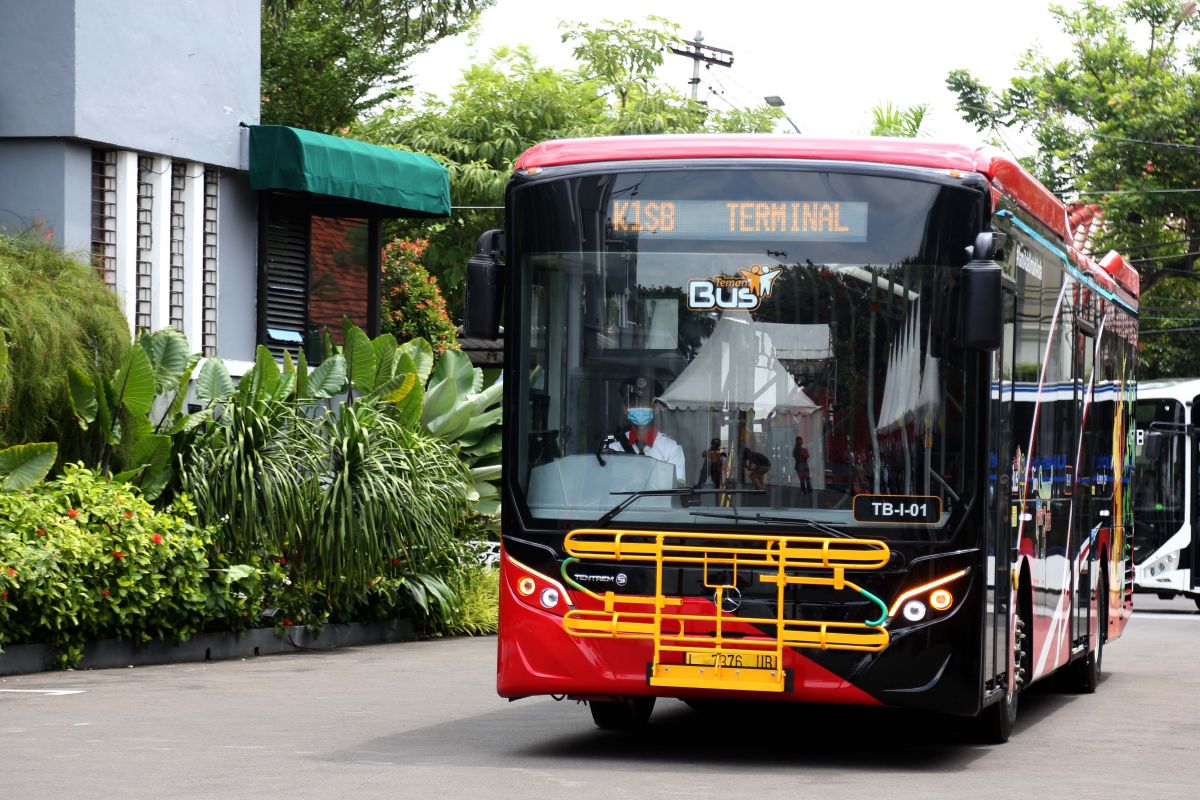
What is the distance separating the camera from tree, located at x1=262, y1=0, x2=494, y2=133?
36.1m

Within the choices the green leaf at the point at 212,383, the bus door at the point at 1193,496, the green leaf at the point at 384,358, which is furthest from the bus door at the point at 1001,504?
the bus door at the point at 1193,496

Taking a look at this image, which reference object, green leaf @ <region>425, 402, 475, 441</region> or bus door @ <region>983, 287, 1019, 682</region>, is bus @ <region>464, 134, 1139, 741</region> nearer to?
bus door @ <region>983, 287, 1019, 682</region>

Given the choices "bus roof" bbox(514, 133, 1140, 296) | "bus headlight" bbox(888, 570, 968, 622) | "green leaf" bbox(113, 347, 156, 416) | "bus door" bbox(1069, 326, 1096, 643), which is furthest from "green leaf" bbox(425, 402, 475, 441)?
"bus headlight" bbox(888, 570, 968, 622)

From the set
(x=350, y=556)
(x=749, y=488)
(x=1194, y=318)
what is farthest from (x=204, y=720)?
(x=1194, y=318)

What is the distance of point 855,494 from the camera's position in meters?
9.95

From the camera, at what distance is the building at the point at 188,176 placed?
61.8 feet

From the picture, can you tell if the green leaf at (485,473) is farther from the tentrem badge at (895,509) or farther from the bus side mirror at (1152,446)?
the tentrem badge at (895,509)

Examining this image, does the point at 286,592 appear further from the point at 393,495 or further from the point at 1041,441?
the point at 1041,441

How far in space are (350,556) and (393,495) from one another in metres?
0.68

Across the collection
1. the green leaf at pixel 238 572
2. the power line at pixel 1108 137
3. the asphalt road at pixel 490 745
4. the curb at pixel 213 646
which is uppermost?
the power line at pixel 1108 137

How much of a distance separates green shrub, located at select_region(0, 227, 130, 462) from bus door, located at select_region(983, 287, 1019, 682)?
801 cm

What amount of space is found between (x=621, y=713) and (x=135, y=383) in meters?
6.41

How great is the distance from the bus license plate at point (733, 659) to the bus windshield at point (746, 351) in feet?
2.13

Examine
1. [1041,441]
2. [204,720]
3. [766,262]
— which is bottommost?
[204,720]
